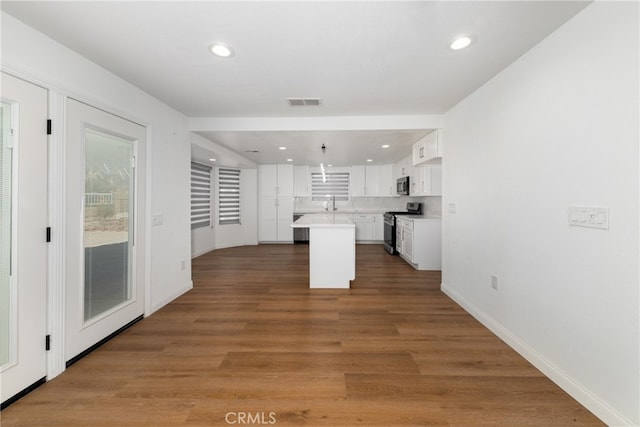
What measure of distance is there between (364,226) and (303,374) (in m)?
5.80

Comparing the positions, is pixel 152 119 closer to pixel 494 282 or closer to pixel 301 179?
pixel 494 282

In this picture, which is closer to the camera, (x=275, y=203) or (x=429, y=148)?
(x=429, y=148)

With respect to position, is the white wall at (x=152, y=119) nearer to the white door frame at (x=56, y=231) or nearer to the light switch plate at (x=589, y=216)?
the white door frame at (x=56, y=231)

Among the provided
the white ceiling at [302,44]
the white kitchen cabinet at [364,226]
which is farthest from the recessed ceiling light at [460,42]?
the white kitchen cabinet at [364,226]

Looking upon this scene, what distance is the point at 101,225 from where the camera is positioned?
90.9 inches

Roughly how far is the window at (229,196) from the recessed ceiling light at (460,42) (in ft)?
19.5

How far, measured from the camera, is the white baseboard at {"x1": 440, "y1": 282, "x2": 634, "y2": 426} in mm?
1449

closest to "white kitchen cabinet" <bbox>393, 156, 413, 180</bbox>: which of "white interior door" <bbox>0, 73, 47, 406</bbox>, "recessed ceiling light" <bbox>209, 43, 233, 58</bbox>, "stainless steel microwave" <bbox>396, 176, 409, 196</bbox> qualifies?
"stainless steel microwave" <bbox>396, 176, 409, 196</bbox>

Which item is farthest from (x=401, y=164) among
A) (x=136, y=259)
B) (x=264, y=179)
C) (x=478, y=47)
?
(x=136, y=259)

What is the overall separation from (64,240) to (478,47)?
3391 millimetres

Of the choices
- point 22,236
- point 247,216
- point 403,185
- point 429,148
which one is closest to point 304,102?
point 429,148

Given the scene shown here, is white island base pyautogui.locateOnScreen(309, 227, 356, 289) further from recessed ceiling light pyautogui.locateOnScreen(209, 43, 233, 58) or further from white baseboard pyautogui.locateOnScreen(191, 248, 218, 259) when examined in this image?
→ white baseboard pyautogui.locateOnScreen(191, 248, 218, 259)

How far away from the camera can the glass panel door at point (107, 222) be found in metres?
2.19

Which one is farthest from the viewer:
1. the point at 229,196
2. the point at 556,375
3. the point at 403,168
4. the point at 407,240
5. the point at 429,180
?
the point at 229,196
